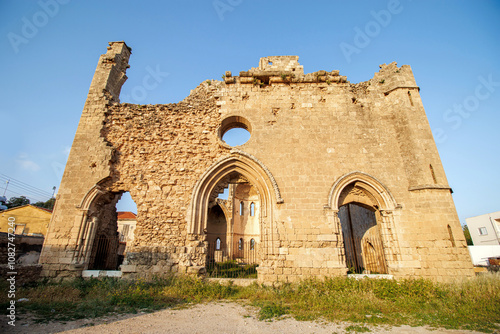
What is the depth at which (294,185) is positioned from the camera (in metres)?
7.29

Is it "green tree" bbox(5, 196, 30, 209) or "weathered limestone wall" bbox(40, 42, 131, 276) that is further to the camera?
"green tree" bbox(5, 196, 30, 209)

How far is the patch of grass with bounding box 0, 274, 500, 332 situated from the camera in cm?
417

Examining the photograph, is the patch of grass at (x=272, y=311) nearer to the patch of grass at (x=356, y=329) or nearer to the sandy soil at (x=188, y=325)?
the sandy soil at (x=188, y=325)

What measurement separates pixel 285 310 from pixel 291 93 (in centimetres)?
682

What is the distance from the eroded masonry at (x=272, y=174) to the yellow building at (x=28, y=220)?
12266 millimetres

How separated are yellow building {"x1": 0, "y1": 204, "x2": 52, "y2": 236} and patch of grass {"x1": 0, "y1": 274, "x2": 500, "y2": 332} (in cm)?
1404

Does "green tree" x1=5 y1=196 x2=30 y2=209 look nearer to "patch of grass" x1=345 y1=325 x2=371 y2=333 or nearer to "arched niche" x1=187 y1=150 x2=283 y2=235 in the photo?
"arched niche" x1=187 y1=150 x2=283 y2=235

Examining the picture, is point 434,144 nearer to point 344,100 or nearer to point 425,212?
point 425,212

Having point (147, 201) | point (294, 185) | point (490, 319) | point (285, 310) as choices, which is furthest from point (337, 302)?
point (147, 201)

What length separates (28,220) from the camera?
55.2 ft

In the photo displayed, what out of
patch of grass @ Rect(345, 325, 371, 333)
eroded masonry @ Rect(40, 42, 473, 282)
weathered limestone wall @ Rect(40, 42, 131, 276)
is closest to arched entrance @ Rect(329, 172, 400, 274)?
eroded masonry @ Rect(40, 42, 473, 282)

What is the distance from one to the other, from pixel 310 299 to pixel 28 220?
68.1ft

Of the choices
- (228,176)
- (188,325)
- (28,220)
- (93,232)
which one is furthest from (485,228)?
(28,220)

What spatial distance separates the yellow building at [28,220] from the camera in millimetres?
16547
